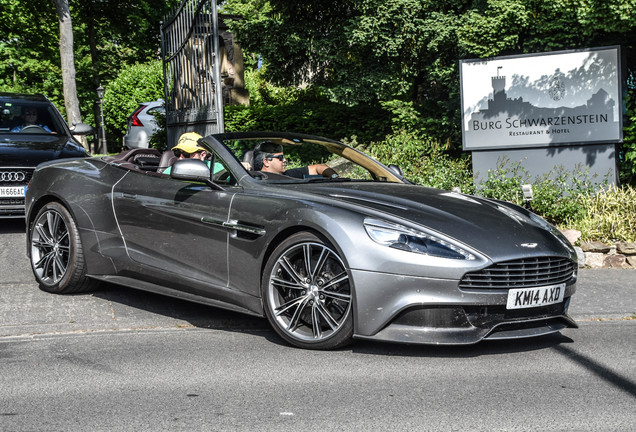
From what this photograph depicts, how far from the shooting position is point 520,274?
5.11 meters

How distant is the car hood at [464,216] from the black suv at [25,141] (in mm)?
5934

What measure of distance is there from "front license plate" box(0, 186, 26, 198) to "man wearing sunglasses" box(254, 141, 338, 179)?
525 centimetres

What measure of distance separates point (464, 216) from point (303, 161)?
1.84 metres

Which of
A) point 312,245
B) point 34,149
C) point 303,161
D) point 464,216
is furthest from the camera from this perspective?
point 34,149

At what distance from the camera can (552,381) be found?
4789mm

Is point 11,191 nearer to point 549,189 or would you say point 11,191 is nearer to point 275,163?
point 275,163

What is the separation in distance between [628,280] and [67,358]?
571 centimetres

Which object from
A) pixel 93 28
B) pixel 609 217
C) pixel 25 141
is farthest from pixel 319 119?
pixel 93 28

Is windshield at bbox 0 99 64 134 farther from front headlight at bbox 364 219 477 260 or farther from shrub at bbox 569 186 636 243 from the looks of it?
front headlight at bbox 364 219 477 260

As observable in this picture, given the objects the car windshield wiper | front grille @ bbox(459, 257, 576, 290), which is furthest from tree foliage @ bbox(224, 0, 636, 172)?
front grille @ bbox(459, 257, 576, 290)

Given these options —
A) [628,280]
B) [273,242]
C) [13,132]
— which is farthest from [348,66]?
[273,242]

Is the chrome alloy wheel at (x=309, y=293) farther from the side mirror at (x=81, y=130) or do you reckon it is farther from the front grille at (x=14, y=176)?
the side mirror at (x=81, y=130)

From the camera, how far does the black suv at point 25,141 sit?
34.5 ft

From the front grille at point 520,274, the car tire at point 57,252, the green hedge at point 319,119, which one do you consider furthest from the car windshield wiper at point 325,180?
the green hedge at point 319,119
